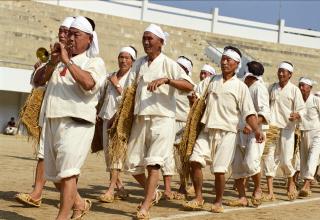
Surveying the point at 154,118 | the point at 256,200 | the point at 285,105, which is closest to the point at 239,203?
the point at 256,200

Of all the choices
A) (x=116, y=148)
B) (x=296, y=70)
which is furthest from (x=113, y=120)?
(x=296, y=70)

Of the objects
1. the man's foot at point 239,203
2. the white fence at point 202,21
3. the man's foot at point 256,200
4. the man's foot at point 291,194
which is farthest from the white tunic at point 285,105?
the white fence at point 202,21

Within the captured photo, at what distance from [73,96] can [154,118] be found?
61.1 inches

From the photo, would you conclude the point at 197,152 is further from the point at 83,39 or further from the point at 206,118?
the point at 83,39

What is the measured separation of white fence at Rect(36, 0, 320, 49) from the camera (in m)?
38.2

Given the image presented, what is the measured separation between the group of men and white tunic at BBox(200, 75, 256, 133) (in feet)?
0.04

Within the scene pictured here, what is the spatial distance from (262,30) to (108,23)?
11855mm

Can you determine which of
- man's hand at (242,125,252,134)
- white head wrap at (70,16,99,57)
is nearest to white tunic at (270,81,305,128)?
man's hand at (242,125,252,134)

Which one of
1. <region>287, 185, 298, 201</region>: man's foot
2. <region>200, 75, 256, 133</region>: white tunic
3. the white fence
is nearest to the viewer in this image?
<region>200, 75, 256, 133</region>: white tunic

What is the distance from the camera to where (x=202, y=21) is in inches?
1639

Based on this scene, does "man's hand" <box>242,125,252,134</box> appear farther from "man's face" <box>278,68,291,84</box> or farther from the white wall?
the white wall

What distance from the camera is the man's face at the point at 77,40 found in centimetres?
600

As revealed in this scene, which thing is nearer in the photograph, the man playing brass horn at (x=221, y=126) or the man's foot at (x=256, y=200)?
the man playing brass horn at (x=221, y=126)

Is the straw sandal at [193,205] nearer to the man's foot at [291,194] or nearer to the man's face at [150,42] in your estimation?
the man's face at [150,42]
